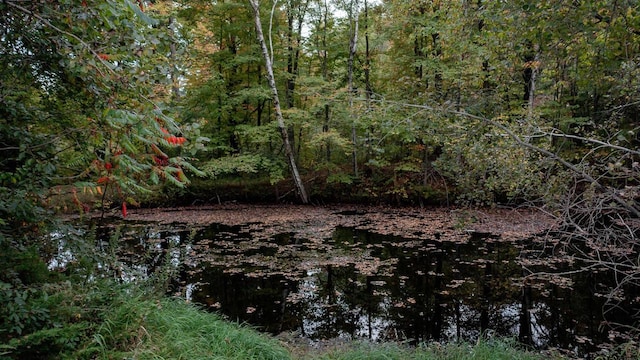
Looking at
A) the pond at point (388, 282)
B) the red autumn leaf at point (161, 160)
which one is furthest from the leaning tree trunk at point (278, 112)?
the red autumn leaf at point (161, 160)

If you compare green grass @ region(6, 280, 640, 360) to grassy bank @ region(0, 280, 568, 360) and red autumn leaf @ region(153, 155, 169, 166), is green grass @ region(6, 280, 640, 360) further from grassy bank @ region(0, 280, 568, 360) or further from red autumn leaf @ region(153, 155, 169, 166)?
red autumn leaf @ region(153, 155, 169, 166)

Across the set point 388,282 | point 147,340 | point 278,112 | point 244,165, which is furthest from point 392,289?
point 244,165

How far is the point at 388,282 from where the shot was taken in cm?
669

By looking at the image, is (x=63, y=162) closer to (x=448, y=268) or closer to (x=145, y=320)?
(x=145, y=320)

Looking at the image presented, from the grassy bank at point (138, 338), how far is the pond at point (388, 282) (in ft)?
2.15

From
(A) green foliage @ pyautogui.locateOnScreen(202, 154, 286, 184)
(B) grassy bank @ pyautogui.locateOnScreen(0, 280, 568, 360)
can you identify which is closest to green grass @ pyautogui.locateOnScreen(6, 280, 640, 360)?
(B) grassy bank @ pyautogui.locateOnScreen(0, 280, 568, 360)

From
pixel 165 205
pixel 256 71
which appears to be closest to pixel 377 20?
pixel 256 71

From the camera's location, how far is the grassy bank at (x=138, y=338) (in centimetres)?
245

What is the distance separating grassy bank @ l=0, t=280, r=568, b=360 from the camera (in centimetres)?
245

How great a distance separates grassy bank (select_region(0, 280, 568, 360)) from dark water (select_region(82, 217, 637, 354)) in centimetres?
70

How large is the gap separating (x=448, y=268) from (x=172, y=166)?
20.3ft

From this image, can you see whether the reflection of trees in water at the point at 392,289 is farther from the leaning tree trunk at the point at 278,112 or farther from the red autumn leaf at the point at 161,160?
the leaning tree trunk at the point at 278,112

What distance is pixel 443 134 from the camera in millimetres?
3943

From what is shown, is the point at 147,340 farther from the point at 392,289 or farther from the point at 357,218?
the point at 357,218
